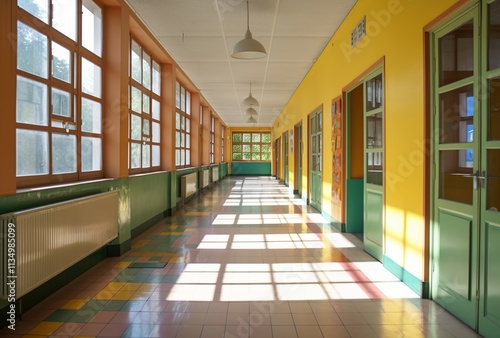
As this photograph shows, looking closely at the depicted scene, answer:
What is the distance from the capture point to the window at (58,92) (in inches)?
131

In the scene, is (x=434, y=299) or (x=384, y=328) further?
(x=434, y=299)

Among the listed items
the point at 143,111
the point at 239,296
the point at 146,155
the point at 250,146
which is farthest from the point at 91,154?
the point at 250,146

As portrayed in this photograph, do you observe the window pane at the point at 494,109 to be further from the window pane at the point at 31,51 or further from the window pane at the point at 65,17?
the window pane at the point at 65,17

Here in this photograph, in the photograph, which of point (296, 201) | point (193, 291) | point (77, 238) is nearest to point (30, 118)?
point (77, 238)

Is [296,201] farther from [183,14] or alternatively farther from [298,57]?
[183,14]

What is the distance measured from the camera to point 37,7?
139 inches

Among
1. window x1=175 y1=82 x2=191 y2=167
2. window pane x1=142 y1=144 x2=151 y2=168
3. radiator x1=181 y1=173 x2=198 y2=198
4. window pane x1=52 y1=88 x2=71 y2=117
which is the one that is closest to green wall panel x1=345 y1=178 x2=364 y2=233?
window pane x1=142 y1=144 x2=151 y2=168

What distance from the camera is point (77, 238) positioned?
3.66m

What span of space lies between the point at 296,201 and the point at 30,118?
8577mm

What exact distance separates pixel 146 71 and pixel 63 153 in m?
3.55

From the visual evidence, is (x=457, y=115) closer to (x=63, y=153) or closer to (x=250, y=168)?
(x=63, y=153)

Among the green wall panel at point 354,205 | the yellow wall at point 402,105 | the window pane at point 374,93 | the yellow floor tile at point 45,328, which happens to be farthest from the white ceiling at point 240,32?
the yellow floor tile at point 45,328

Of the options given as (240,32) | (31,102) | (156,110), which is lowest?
(31,102)

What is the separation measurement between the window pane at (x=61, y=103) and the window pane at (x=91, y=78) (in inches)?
17.7
